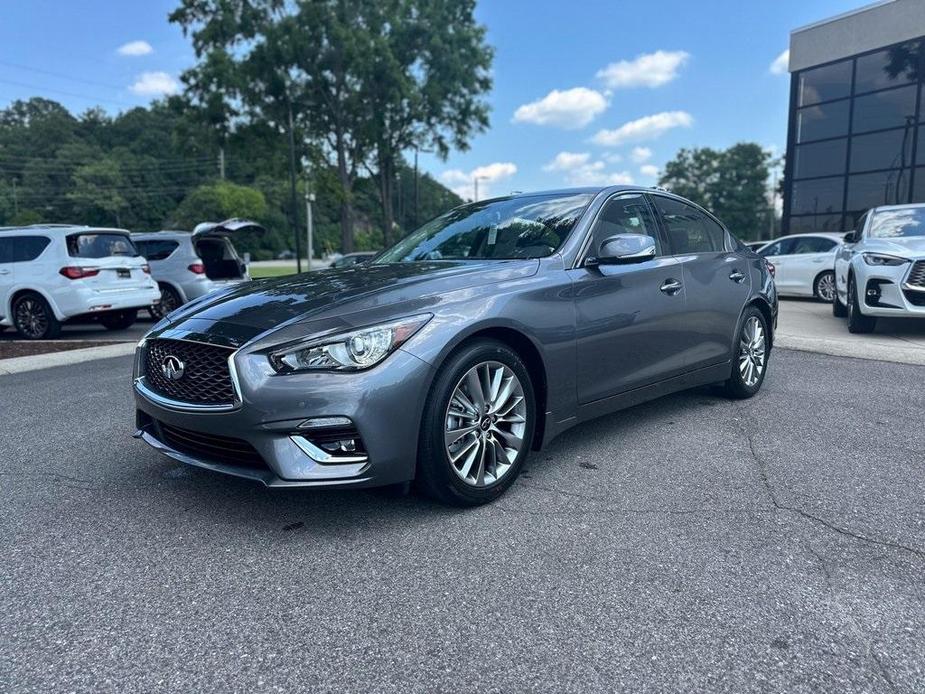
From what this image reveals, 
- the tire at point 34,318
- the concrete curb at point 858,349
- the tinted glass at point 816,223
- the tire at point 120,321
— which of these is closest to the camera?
the concrete curb at point 858,349

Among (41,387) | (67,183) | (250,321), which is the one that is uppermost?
(67,183)

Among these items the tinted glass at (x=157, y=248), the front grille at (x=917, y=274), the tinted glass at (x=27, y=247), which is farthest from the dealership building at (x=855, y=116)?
the tinted glass at (x=27, y=247)

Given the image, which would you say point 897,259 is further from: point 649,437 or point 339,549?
point 339,549

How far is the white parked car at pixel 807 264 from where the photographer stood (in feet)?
42.2

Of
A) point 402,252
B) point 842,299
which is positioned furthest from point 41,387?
point 842,299

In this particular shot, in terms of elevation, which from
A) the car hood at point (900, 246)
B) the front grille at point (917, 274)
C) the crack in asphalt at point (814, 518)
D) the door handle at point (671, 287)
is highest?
the car hood at point (900, 246)

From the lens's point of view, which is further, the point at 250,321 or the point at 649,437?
the point at 649,437

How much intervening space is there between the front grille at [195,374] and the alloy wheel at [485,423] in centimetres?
95

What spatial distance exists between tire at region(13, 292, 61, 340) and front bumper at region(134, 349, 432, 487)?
8464 millimetres

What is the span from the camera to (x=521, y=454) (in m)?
3.19

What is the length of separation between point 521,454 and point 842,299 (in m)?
8.36

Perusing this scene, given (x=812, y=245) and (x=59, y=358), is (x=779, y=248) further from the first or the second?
(x=59, y=358)

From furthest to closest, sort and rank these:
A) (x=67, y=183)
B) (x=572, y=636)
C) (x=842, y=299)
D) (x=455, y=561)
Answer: (x=67, y=183), (x=842, y=299), (x=455, y=561), (x=572, y=636)

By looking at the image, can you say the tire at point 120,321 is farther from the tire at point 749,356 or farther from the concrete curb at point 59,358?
the tire at point 749,356
